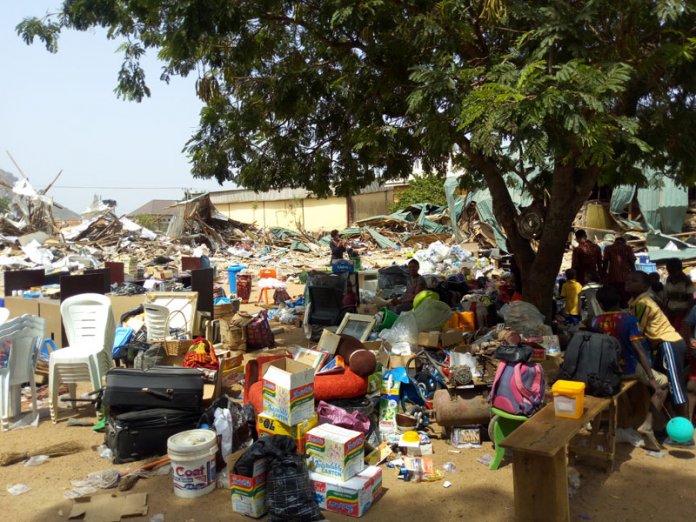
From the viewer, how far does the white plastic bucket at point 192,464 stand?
390cm

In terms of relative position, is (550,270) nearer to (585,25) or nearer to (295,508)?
(585,25)

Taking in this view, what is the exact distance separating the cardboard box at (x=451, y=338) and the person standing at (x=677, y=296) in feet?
7.20

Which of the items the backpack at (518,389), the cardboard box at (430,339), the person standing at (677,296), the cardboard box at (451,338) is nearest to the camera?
the backpack at (518,389)

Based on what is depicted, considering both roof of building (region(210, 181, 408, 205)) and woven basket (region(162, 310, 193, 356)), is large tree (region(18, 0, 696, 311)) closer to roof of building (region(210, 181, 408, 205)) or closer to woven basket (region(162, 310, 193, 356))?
woven basket (region(162, 310, 193, 356))

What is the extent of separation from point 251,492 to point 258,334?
450cm

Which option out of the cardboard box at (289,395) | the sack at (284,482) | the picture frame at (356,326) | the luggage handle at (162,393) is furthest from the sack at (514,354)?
the picture frame at (356,326)

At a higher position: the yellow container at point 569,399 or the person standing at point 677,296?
the person standing at point 677,296

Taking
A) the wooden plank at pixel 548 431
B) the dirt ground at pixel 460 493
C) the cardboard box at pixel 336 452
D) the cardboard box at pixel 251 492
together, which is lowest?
the dirt ground at pixel 460 493

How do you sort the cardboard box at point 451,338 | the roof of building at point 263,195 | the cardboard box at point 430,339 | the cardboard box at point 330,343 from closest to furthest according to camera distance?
the cardboard box at point 330,343 < the cardboard box at point 430,339 < the cardboard box at point 451,338 < the roof of building at point 263,195

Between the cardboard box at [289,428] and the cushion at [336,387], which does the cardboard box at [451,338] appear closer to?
the cushion at [336,387]

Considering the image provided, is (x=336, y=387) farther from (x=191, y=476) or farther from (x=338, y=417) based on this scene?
(x=191, y=476)

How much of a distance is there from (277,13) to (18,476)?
220 inches

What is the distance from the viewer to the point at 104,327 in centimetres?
588

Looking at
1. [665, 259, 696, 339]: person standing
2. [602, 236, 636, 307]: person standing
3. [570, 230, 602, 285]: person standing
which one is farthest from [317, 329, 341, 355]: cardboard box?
[570, 230, 602, 285]: person standing
